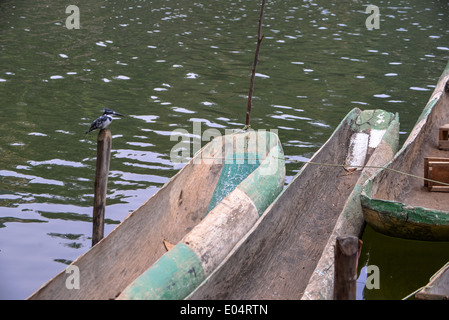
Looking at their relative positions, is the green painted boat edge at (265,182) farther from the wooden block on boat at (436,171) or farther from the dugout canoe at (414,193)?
the wooden block on boat at (436,171)

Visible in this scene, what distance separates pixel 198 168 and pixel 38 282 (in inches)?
96.5

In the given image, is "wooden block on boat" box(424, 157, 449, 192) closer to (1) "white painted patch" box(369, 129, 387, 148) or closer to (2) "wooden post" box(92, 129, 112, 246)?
(1) "white painted patch" box(369, 129, 387, 148)

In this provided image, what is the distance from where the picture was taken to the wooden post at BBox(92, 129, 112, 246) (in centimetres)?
597

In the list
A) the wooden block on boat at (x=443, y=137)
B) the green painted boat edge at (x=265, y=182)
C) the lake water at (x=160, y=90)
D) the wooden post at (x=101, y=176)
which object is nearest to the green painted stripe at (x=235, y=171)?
the green painted boat edge at (x=265, y=182)

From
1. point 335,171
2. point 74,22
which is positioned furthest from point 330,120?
point 74,22

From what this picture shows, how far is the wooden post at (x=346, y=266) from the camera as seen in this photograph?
4371 millimetres

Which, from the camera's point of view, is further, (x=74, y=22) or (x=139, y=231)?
(x=74, y=22)

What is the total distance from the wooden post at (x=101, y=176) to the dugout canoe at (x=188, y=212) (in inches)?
12.1

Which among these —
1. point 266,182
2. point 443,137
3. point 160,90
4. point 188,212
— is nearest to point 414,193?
point 443,137

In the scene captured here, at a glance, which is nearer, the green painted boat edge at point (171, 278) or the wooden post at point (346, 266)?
the wooden post at point (346, 266)

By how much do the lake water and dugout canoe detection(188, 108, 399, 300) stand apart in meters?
0.66

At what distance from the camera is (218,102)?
12.9 metres
